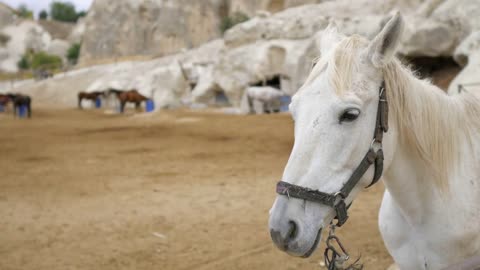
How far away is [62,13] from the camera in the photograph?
259 ft

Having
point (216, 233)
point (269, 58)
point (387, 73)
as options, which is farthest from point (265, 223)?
point (269, 58)

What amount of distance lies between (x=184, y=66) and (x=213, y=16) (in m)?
21.2

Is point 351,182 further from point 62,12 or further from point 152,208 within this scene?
point 62,12

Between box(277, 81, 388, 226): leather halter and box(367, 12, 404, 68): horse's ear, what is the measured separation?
0.13m

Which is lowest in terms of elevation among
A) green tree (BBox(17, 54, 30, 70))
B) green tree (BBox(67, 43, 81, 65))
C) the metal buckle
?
the metal buckle

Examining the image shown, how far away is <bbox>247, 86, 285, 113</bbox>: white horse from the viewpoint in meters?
17.6

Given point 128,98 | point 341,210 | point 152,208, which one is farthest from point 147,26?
point 341,210

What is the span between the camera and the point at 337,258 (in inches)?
66.3

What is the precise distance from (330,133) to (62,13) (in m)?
90.9

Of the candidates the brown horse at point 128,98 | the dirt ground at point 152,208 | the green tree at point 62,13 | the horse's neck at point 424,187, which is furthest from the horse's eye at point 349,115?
the green tree at point 62,13

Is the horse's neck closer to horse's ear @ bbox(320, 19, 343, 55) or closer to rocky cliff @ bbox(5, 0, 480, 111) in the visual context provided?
horse's ear @ bbox(320, 19, 343, 55)

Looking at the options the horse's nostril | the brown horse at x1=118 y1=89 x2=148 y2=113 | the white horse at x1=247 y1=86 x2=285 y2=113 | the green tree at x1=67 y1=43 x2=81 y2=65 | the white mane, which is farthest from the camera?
the green tree at x1=67 y1=43 x2=81 y2=65

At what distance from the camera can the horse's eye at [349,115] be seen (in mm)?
1484

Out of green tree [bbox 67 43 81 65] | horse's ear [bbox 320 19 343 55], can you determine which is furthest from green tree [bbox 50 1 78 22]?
horse's ear [bbox 320 19 343 55]
